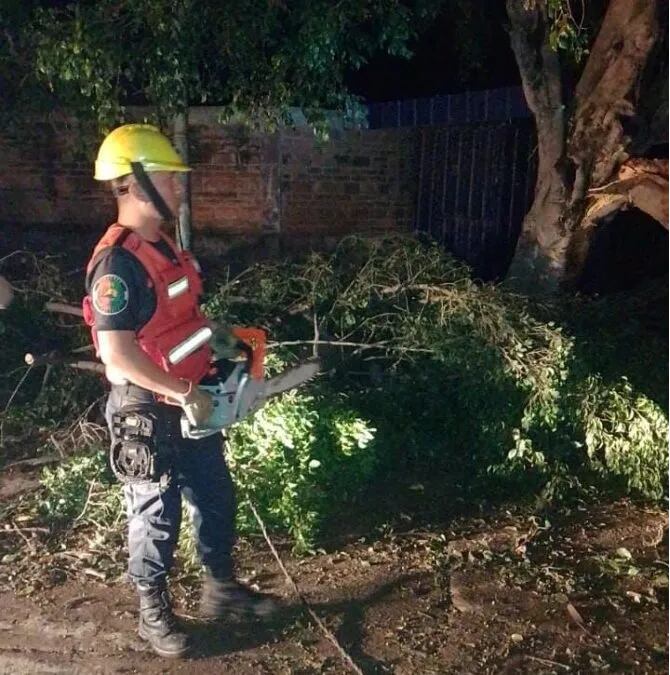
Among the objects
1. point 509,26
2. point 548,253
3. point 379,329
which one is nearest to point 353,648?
point 379,329

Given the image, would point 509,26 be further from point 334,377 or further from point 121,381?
point 121,381

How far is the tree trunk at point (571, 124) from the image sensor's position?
6.09 meters

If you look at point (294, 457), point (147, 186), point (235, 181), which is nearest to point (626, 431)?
point (294, 457)

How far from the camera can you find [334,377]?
18.4 feet

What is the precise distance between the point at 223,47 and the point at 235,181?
2883 millimetres

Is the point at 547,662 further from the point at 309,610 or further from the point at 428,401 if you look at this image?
the point at 428,401

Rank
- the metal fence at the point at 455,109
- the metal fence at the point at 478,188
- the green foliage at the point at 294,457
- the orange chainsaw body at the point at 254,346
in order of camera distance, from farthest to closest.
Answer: the metal fence at the point at 455,109 → the metal fence at the point at 478,188 → the green foliage at the point at 294,457 → the orange chainsaw body at the point at 254,346

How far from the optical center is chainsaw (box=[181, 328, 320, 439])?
3717 millimetres

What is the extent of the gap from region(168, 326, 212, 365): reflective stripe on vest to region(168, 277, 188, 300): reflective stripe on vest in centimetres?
18

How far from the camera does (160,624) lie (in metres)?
3.76

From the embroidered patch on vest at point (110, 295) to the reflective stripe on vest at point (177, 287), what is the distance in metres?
0.22

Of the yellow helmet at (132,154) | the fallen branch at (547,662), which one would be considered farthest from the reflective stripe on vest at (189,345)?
the fallen branch at (547,662)

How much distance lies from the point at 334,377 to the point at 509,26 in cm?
310

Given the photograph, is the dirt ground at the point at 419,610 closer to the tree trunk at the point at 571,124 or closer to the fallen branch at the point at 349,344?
the fallen branch at the point at 349,344
